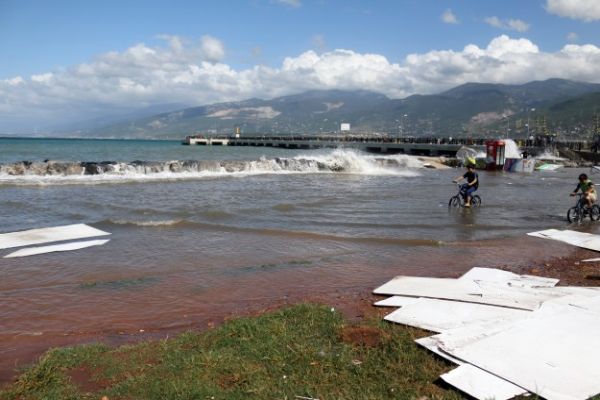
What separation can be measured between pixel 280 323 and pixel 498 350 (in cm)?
252

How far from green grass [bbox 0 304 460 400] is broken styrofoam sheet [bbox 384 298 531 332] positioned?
30 centimetres

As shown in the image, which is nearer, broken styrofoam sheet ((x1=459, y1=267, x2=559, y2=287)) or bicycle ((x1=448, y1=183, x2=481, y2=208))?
broken styrofoam sheet ((x1=459, y1=267, x2=559, y2=287))

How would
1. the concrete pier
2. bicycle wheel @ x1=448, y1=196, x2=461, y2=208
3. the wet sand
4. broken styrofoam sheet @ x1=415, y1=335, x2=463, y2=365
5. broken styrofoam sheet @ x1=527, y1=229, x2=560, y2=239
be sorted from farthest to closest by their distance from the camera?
the concrete pier → bicycle wheel @ x1=448, y1=196, x2=461, y2=208 → broken styrofoam sheet @ x1=527, y1=229, x2=560, y2=239 → the wet sand → broken styrofoam sheet @ x1=415, y1=335, x2=463, y2=365

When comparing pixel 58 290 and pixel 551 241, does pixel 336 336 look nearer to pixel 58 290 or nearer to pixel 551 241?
pixel 58 290

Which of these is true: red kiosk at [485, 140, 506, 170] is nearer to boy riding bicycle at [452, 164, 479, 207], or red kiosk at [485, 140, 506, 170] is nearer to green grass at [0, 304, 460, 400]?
boy riding bicycle at [452, 164, 479, 207]

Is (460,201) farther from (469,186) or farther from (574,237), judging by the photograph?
(574,237)

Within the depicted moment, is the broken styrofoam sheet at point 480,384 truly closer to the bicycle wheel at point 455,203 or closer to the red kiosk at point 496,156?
the bicycle wheel at point 455,203

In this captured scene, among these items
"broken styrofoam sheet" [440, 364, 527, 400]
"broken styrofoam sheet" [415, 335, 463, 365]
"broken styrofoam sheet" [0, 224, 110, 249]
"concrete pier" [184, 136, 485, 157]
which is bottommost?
"broken styrofoam sheet" [0, 224, 110, 249]

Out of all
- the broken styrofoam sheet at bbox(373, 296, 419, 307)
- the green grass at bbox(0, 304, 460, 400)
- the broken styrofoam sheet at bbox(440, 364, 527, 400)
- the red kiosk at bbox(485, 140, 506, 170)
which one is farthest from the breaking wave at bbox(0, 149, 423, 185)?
the broken styrofoam sheet at bbox(440, 364, 527, 400)

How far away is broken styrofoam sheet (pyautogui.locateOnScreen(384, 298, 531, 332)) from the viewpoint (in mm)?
6062

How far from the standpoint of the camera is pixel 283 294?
8.05 m

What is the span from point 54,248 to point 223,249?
386cm

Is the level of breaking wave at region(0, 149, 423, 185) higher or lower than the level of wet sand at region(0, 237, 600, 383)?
higher

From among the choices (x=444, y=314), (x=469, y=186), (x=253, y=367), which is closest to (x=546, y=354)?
(x=444, y=314)
